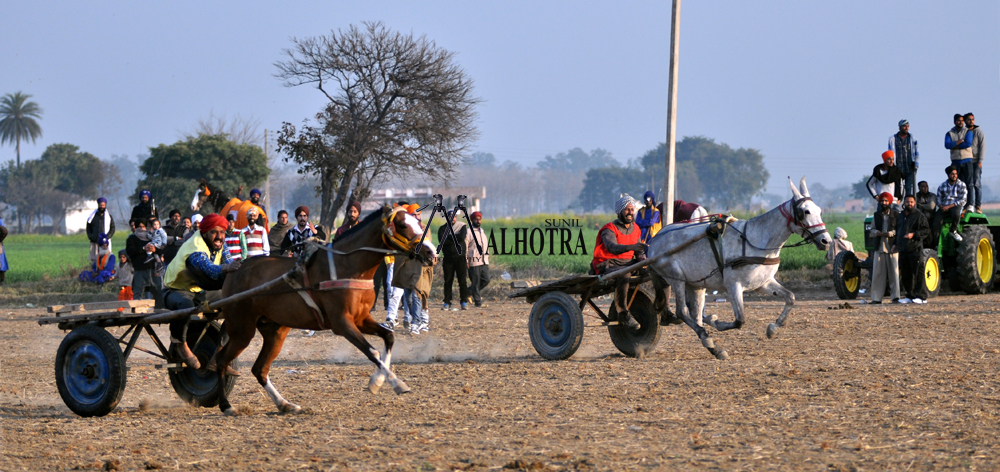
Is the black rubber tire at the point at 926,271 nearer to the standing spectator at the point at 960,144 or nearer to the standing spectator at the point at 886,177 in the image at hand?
the standing spectator at the point at 886,177

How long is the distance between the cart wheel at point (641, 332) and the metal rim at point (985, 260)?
1139 centimetres

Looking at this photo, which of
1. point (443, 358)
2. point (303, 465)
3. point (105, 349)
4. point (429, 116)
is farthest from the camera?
point (429, 116)

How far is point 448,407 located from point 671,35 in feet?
41.8

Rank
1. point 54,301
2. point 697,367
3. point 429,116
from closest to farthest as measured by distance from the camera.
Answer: point 697,367 < point 54,301 < point 429,116

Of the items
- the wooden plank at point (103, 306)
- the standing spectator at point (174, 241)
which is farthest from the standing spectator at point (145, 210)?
the wooden plank at point (103, 306)

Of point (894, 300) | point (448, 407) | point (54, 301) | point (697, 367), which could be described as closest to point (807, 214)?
point (697, 367)

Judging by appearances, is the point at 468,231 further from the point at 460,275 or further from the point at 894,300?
the point at 894,300

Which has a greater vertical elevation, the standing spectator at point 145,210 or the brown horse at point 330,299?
the standing spectator at point 145,210

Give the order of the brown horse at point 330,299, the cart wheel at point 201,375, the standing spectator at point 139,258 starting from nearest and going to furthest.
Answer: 1. the brown horse at point 330,299
2. the cart wheel at point 201,375
3. the standing spectator at point 139,258

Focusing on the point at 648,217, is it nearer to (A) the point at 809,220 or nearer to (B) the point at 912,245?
(A) the point at 809,220

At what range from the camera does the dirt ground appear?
20.3 feet

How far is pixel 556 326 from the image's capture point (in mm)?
11219

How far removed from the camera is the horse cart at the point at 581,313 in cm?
1087

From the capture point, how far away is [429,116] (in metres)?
32.4
